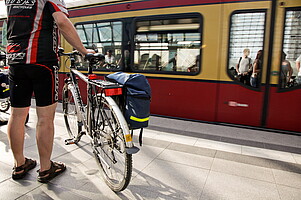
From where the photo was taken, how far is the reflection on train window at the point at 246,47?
12.8ft

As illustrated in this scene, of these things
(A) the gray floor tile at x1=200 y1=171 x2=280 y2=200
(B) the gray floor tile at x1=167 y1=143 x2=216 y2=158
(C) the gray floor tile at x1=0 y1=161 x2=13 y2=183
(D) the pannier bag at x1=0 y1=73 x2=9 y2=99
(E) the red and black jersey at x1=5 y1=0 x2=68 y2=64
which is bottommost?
(A) the gray floor tile at x1=200 y1=171 x2=280 y2=200

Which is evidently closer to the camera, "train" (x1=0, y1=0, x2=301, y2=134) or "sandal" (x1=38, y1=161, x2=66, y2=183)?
"sandal" (x1=38, y1=161, x2=66, y2=183)

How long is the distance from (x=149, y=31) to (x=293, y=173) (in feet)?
11.3

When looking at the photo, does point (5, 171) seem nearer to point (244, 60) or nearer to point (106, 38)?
point (106, 38)

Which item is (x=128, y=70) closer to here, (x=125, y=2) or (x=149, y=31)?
(x=149, y=31)

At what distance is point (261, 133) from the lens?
3895 mm

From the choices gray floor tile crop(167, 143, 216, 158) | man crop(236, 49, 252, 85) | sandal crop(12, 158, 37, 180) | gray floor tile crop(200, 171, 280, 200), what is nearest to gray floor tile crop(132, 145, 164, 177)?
gray floor tile crop(167, 143, 216, 158)

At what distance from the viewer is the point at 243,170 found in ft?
8.66

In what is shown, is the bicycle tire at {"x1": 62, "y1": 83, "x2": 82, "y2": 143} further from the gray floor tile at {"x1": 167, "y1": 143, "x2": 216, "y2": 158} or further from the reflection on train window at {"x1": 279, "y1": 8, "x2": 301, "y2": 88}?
the reflection on train window at {"x1": 279, "y1": 8, "x2": 301, "y2": 88}

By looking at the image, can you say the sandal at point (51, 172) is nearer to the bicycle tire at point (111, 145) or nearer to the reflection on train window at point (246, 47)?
the bicycle tire at point (111, 145)

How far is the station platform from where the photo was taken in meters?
2.14

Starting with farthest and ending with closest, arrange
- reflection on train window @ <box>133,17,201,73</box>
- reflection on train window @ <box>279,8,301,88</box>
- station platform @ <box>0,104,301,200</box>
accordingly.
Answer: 1. reflection on train window @ <box>133,17,201,73</box>
2. reflection on train window @ <box>279,8,301,88</box>
3. station platform @ <box>0,104,301,200</box>

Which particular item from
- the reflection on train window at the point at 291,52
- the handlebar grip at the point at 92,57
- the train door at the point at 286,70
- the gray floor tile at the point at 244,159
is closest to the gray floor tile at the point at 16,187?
the handlebar grip at the point at 92,57

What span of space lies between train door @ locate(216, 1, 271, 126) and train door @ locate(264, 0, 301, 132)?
151 mm
